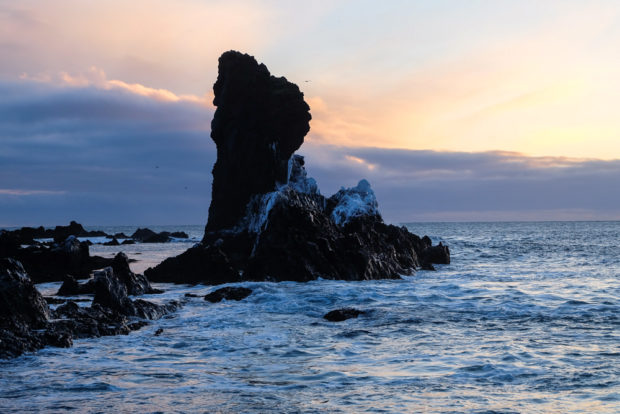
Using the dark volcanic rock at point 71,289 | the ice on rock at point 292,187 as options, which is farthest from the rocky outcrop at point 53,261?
the ice on rock at point 292,187

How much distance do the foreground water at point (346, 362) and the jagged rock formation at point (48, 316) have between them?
649 mm

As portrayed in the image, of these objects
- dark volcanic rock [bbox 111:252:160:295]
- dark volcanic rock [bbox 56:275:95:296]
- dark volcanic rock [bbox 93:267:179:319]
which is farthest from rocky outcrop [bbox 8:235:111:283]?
dark volcanic rock [bbox 93:267:179:319]

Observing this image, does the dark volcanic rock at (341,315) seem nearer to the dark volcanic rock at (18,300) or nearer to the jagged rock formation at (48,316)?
the jagged rock formation at (48,316)

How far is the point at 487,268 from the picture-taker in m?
43.2

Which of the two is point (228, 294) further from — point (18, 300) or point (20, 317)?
point (20, 317)

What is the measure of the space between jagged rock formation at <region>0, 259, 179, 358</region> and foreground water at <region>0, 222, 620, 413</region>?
0.65 metres

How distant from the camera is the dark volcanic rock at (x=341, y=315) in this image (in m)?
20.3

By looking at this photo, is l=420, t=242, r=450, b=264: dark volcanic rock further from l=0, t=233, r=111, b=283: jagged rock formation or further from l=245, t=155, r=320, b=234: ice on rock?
l=0, t=233, r=111, b=283: jagged rock formation

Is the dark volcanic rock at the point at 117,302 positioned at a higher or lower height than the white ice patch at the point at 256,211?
lower

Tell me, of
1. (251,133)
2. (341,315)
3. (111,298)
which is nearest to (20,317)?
(111,298)

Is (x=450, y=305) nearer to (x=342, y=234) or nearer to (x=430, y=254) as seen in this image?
(x=342, y=234)

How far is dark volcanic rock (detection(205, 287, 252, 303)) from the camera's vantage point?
25.5m

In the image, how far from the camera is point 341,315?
2045 centimetres

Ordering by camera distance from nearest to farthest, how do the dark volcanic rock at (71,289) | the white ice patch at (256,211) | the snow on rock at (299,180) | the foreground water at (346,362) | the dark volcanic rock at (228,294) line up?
the foreground water at (346,362), the dark volcanic rock at (228,294), the dark volcanic rock at (71,289), the white ice patch at (256,211), the snow on rock at (299,180)
